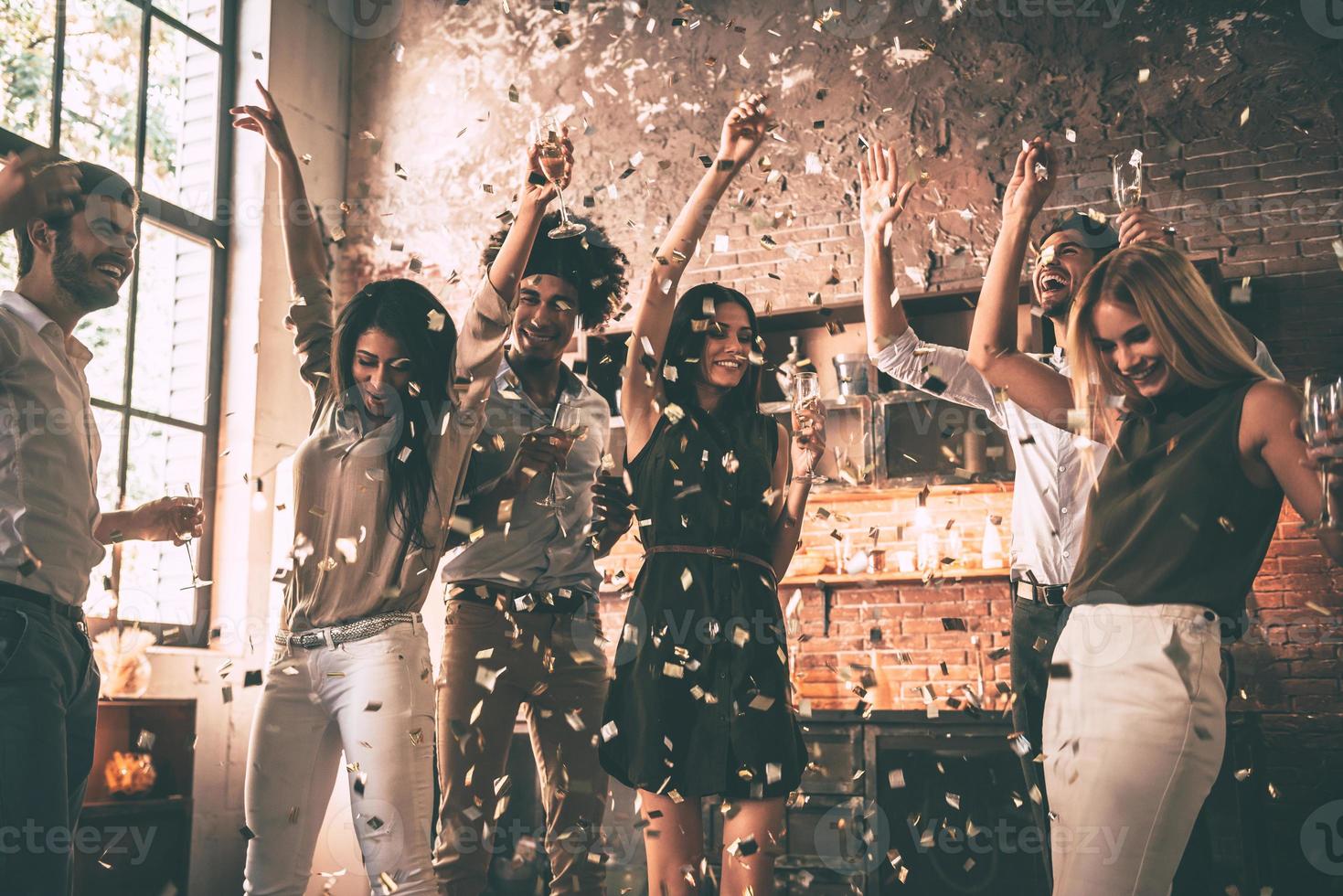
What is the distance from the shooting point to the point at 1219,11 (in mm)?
4758

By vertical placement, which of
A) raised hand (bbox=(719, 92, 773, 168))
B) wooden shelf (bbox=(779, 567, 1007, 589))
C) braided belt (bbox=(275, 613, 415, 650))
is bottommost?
braided belt (bbox=(275, 613, 415, 650))

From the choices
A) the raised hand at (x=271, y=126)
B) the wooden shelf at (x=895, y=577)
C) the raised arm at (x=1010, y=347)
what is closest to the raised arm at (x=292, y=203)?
the raised hand at (x=271, y=126)

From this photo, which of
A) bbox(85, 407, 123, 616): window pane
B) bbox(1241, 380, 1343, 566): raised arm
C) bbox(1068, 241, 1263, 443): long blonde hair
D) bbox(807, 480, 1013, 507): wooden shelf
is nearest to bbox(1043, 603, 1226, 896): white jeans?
bbox(1241, 380, 1343, 566): raised arm

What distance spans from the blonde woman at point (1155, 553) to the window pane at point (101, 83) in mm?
4713

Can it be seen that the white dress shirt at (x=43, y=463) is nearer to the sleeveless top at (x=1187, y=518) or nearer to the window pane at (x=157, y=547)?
the sleeveless top at (x=1187, y=518)

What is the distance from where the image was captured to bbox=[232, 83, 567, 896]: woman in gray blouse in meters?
2.08

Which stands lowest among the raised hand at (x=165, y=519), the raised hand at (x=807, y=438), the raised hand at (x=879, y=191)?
the raised hand at (x=165, y=519)

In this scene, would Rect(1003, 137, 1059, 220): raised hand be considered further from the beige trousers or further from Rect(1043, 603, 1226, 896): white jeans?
the beige trousers

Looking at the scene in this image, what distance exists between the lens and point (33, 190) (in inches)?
85.2

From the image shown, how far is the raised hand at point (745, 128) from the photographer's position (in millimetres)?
2393

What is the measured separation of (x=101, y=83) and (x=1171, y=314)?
5094mm

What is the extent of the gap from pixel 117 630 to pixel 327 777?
3.11 meters

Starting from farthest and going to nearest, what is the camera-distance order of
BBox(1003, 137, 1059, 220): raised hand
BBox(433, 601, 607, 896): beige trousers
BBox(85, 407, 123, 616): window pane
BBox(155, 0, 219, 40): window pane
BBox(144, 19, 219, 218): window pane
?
BBox(155, 0, 219, 40): window pane, BBox(144, 19, 219, 218): window pane, BBox(85, 407, 123, 616): window pane, BBox(433, 601, 607, 896): beige trousers, BBox(1003, 137, 1059, 220): raised hand

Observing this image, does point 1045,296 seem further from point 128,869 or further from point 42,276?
point 128,869
